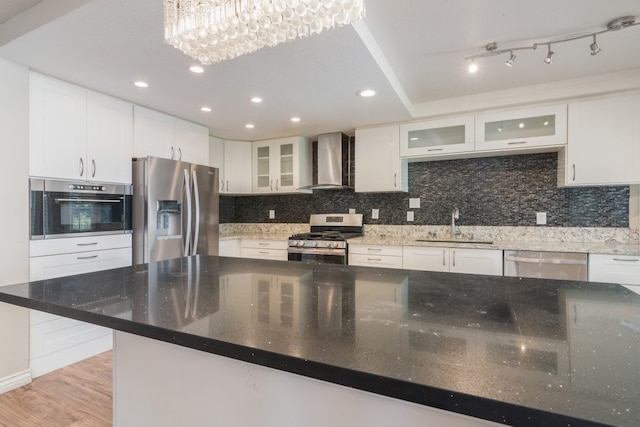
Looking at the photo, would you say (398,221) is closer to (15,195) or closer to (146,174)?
(146,174)

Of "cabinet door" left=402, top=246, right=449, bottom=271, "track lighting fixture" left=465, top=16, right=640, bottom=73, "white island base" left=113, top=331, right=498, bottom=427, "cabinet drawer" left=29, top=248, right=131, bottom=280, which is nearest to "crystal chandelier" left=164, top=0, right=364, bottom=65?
"white island base" left=113, top=331, right=498, bottom=427

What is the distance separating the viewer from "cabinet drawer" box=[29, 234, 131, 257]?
7.73ft

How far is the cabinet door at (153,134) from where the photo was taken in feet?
9.92

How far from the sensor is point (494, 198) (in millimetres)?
3396

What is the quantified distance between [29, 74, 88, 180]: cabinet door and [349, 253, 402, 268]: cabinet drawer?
2587 millimetres

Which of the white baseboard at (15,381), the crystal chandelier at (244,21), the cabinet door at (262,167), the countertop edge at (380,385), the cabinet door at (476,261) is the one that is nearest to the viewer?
the countertop edge at (380,385)

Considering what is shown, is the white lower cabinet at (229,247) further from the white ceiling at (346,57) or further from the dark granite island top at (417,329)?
the dark granite island top at (417,329)

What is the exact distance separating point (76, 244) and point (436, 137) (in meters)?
3.47

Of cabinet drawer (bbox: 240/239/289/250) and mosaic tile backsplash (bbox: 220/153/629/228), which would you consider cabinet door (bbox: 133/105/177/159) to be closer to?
cabinet drawer (bbox: 240/239/289/250)

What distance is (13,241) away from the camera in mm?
2223

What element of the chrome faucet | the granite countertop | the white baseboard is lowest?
the white baseboard

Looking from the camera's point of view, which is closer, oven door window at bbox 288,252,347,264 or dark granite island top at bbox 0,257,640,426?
dark granite island top at bbox 0,257,640,426

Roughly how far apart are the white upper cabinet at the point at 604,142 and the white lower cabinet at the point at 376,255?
1.67 meters

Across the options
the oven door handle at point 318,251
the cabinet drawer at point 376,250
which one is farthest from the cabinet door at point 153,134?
the cabinet drawer at point 376,250
